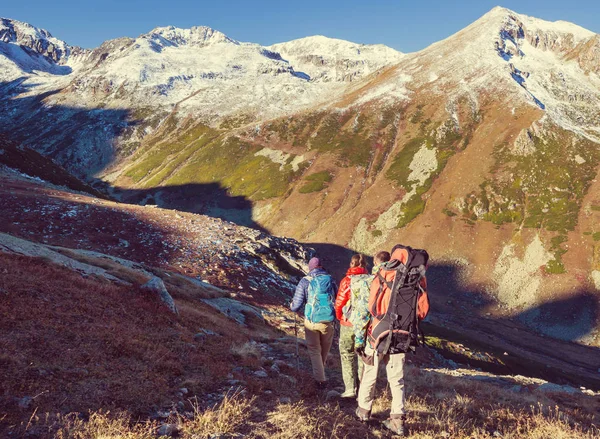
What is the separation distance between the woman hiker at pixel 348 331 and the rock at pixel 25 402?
23.0ft

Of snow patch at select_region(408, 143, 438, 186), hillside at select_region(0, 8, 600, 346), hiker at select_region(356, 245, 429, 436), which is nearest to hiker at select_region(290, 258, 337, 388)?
hiker at select_region(356, 245, 429, 436)

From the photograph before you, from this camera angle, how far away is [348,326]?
10.3 meters

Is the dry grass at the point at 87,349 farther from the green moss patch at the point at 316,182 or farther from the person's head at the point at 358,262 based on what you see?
the green moss patch at the point at 316,182

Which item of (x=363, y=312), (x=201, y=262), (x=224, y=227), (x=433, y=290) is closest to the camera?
(x=363, y=312)

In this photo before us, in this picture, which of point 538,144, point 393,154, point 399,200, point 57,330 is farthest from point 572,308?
point 57,330

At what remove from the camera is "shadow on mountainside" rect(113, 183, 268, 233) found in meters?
129

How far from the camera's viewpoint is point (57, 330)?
33.5ft

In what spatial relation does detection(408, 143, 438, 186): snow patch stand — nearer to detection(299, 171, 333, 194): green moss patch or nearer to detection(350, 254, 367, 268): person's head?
detection(299, 171, 333, 194): green moss patch

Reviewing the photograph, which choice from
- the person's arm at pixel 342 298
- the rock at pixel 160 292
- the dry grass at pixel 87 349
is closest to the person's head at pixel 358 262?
the person's arm at pixel 342 298

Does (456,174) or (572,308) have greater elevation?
(456,174)

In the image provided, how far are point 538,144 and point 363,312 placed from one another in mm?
130221

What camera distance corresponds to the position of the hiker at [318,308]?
11094 millimetres

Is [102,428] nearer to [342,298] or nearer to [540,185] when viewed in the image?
[342,298]

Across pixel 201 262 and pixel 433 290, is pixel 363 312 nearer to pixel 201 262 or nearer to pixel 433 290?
pixel 201 262
